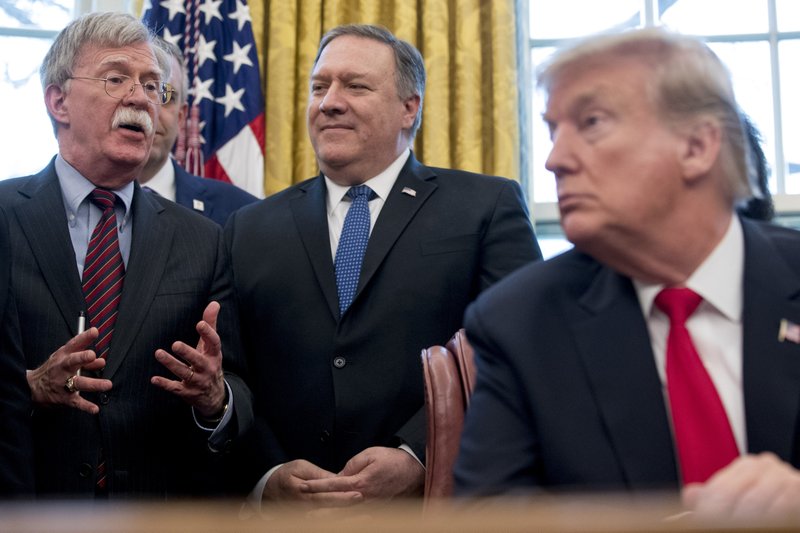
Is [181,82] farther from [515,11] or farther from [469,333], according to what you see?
[469,333]

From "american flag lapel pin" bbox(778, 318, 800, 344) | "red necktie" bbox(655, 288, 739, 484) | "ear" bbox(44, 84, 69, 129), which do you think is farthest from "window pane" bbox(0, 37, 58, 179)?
"american flag lapel pin" bbox(778, 318, 800, 344)

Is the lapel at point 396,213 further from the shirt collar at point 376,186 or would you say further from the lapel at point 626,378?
the lapel at point 626,378

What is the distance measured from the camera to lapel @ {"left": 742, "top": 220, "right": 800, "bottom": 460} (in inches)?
66.6

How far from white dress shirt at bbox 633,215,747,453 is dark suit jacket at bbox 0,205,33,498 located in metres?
1.61

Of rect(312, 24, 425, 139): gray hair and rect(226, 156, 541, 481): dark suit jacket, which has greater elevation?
rect(312, 24, 425, 139): gray hair

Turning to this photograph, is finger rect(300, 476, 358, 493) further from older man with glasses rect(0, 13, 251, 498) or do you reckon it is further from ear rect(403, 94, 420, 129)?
ear rect(403, 94, 420, 129)

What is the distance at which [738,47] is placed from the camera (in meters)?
5.58

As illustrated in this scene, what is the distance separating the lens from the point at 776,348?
1753 mm

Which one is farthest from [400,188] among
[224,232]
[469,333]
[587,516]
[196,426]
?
[587,516]

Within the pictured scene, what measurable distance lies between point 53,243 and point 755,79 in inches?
154

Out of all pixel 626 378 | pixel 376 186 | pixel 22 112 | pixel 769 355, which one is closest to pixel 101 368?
pixel 376 186

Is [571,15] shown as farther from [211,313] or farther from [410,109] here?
[211,313]

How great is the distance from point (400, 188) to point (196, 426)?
3.40 ft

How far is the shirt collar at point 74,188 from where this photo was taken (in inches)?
125
